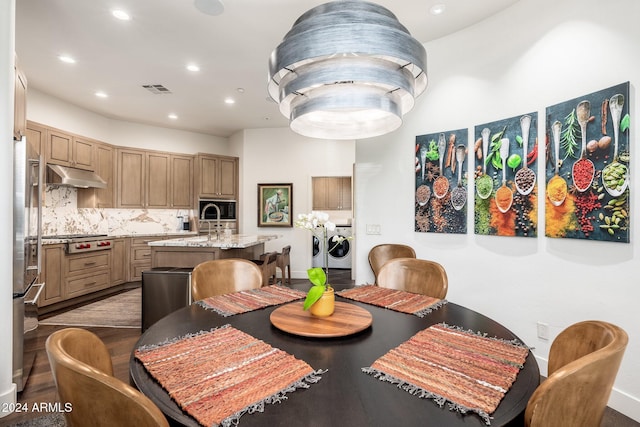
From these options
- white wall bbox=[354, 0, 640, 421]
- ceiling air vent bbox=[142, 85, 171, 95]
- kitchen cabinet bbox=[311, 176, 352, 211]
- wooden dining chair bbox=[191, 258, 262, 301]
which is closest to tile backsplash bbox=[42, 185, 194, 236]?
ceiling air vent bbox=[142, 85, 171, 95]

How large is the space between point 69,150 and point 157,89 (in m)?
1.64

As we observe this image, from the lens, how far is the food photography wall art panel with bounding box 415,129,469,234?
2842mm

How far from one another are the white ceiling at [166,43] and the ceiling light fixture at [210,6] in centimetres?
5


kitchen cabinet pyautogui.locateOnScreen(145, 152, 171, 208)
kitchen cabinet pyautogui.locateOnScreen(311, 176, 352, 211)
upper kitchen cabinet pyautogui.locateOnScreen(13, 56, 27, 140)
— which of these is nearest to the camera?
upper kitchen cabinet pyautogui.locateOnScreen(13, 56, 27, 140)

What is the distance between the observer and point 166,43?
307cm

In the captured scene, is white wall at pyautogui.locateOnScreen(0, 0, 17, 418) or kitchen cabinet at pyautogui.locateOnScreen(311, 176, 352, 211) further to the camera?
kitchen cabinet at pyautogui.locateOnScreen(311, 176, 352, 211)

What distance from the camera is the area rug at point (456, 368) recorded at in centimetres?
77

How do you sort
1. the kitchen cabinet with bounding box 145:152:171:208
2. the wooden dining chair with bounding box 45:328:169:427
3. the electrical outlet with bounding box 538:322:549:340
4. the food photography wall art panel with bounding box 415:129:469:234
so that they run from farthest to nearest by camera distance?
the kitchen cabinet with bounding box 145:152:171:208 < the food photography wall art panel with bounding box 415:129:469:234 < the electrical outlet with bounding box 538:322:549:340 < the wooden dining chair with bounding box 45:328:169:427

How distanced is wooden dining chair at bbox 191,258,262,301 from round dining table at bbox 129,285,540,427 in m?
0.50

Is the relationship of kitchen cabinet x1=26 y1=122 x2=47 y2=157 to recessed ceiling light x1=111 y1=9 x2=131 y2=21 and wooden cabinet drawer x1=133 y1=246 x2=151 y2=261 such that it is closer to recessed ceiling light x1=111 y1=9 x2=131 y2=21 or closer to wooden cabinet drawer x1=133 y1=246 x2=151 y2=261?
wooden cabinet drawer x1=133 y1=246 x2=151 y2=261

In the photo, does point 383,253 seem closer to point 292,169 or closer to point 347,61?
point 347,61

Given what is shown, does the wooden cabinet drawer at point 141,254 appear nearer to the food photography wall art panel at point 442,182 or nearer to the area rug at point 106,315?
the area rug at point 106,315

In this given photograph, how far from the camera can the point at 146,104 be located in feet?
15.5

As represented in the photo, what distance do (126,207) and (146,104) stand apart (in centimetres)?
184
